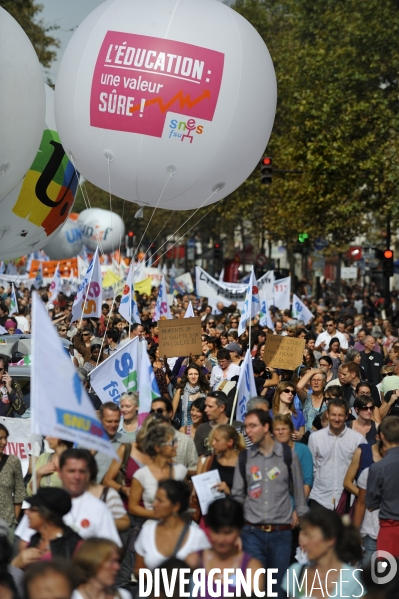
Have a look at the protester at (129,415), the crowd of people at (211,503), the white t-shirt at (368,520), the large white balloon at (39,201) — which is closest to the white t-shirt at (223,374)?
the crowd of people at (211,503)

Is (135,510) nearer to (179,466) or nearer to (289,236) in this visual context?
(179,466)

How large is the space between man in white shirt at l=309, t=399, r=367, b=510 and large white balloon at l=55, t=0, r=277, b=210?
618 centimetres

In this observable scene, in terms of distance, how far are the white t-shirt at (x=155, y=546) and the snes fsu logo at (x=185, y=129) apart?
818 cm

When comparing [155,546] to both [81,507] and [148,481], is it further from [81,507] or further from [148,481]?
[148,481]

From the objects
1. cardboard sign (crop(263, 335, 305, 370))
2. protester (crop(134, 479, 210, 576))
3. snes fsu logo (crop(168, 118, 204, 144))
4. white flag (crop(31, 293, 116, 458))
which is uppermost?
snes fsu logo (crop(168, 118, 204, 144))

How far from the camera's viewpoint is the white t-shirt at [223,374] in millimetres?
12969

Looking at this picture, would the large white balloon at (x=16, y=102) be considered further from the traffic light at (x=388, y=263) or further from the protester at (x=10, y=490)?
the traffic light at (x=388, y=263)

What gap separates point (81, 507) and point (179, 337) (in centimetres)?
731

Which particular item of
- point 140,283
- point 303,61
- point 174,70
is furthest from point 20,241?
point 303,61

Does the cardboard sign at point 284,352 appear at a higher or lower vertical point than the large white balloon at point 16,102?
lower

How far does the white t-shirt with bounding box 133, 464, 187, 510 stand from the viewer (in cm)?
733

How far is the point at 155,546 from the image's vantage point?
6.37 m

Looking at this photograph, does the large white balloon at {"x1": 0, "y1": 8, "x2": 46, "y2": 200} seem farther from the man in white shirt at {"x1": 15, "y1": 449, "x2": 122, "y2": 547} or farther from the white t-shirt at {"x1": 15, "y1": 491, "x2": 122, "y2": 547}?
the white t-shirt at {"x1": 15, "y1": 491, "x2": 122, "y2": 547}

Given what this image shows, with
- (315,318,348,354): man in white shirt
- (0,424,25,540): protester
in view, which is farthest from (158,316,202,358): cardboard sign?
(0,424,25,540): protester
